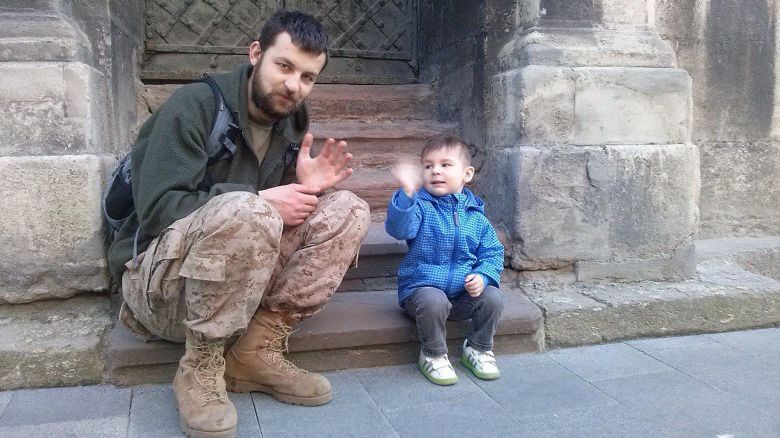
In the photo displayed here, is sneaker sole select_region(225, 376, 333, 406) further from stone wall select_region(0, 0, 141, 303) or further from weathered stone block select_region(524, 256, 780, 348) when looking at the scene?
weathered stone block select_region(524, 256, 780, 348)

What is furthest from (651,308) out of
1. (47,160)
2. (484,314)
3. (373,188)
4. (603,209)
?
(47,160)

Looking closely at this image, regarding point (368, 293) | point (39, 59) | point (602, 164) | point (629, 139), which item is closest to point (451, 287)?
point (368, 293)

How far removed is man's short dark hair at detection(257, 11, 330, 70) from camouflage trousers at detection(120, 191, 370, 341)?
21.2 inches

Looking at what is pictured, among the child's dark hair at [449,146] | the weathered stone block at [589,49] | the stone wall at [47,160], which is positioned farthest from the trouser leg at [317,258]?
the weathered stone block at [589,49]

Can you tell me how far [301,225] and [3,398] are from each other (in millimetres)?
1178

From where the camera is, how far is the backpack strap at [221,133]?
7.31ft

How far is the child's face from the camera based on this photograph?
2592 millimetres

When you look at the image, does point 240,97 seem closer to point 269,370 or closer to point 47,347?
point 269,370

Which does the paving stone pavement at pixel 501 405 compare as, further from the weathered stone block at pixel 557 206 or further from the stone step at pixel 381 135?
the stone step at pixel 381 135

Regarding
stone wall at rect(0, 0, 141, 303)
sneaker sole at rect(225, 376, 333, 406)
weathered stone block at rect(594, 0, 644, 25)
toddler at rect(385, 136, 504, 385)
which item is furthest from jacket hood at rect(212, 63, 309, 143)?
weathered stone block at rect(594, 0, 644, 25)

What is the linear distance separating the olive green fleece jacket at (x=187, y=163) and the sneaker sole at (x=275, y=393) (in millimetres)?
569

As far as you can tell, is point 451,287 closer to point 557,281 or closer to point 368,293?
point 368,293

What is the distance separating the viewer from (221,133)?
224cm

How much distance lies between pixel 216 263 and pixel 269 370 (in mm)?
510
